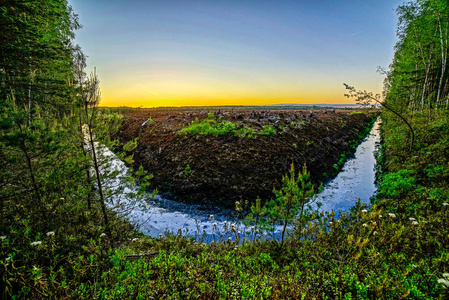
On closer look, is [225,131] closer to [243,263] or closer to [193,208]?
[193,208]

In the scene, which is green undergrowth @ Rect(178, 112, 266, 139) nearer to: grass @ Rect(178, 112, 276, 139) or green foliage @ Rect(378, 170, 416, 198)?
grass @ Rect(178, 112, 276, 139)

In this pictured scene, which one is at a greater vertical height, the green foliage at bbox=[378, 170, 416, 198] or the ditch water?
the green foliage at bbox=[378, 170, 416, 198]

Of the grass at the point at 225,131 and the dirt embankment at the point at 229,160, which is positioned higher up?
the grass at the point at 225,131

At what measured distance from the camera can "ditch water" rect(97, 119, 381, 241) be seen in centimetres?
590

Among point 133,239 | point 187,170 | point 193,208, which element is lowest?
point 193,208

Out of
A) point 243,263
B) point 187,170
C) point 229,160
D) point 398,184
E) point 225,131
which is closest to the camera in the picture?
point 243,263

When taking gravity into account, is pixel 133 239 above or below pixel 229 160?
below

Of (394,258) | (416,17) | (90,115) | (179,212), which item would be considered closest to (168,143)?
(179,212)

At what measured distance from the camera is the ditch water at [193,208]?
590cm

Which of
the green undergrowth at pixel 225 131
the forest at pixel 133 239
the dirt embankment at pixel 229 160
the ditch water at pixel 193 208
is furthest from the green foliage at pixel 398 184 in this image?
the green undergrowth at pixel 225 131

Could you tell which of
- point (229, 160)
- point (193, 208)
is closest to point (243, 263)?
point (193, 208)

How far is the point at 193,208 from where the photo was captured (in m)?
7.73

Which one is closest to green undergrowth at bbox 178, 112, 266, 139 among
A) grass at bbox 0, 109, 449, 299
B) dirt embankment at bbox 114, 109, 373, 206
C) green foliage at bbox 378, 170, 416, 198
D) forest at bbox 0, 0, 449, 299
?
dirt embankment at bbox 114, 109, 373, 206

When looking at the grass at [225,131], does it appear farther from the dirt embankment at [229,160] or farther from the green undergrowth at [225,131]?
the dirt embankment at [229,160]
